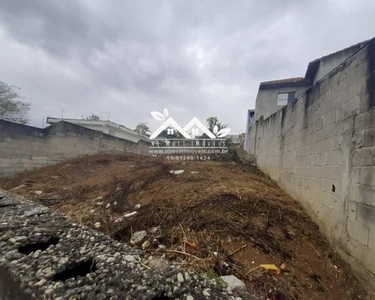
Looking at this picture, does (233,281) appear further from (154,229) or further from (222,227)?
(154,229)

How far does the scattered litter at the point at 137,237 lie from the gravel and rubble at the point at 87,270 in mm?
489

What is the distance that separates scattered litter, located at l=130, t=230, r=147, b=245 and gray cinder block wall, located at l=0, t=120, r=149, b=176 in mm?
4526

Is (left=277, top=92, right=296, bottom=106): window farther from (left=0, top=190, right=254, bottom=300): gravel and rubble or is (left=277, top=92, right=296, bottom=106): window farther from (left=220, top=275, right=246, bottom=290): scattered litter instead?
(left=0, top=190, right=254, bottom=300): gravel and rubble

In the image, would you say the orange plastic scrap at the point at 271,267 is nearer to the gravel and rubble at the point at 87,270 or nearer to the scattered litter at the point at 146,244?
the gravel and rubble at the point at 87,270

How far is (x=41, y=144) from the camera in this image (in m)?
5.44

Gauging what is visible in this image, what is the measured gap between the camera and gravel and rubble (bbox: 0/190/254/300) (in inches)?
39.6

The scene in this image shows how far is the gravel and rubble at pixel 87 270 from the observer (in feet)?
3.30

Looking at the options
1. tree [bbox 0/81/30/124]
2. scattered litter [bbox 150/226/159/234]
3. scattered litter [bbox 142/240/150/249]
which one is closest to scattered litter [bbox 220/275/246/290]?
scattered litter [bbox 142/240/150/249]

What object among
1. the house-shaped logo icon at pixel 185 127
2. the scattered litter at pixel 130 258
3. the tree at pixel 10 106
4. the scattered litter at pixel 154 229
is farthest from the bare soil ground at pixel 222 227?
the tree at pixel 10 106

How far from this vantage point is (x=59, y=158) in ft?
19.3

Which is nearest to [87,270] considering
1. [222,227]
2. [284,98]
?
[222,227]

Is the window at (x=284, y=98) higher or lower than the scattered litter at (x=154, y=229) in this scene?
higher

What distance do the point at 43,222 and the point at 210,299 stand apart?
1667mm

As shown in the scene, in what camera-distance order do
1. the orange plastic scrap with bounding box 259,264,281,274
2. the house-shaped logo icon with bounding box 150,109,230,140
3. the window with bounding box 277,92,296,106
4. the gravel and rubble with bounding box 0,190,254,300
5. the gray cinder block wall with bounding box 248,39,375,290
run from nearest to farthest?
1. the gravel and rubble with bounding box 0,190,254,300
2. the gray cinder block wall with bounding box 248,39,375,290
3. the orange plastic scrap with bounding box 259,264,281,274
4. the house-shaped logo icon with bounding box 150,109,230,140
5. the window with bounding box 277,92,296,106
